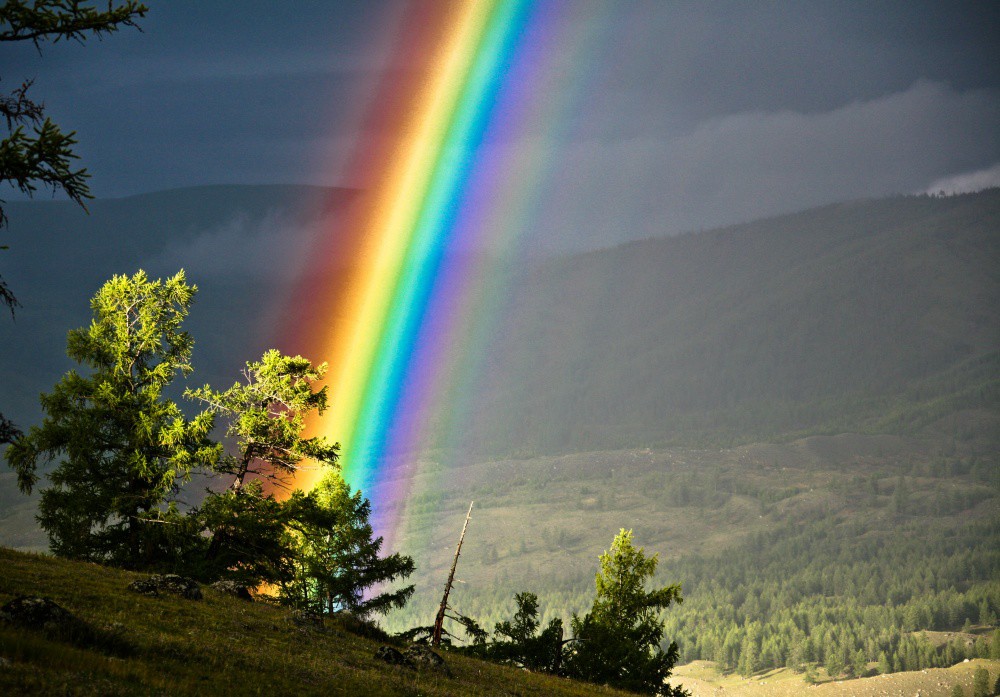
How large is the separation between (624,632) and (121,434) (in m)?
38.6

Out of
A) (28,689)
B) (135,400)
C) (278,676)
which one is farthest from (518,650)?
(28,689)

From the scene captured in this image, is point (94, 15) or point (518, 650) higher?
point (94, 15)

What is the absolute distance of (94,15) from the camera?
18.1m

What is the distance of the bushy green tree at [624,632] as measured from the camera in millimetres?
57281

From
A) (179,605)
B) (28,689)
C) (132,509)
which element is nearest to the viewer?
(28,689)

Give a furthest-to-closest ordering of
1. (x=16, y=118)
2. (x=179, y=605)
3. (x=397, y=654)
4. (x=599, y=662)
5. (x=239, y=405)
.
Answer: (x=599, y=662) < (x=239, y=405) < (x=397, y=654) < (x=179, y=605) < (x=16, y=118)

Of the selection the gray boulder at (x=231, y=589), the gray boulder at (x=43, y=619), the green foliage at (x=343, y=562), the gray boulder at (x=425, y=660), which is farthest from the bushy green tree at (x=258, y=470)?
the gray boulder at (x=43, y=619)

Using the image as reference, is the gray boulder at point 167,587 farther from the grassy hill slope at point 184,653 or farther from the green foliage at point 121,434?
the green foliage at point 121,434

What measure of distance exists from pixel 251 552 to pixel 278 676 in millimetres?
24081

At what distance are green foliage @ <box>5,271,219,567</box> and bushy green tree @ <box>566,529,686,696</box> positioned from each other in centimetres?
2745

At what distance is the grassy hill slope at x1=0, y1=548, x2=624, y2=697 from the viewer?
53.5ft

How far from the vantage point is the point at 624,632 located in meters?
61.1

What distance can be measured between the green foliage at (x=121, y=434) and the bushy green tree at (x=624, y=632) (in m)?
27.4

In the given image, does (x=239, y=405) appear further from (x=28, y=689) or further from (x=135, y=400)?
(x=28, y=689)
